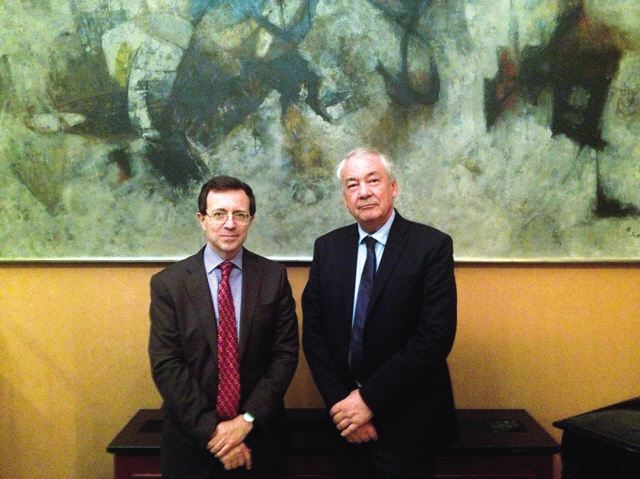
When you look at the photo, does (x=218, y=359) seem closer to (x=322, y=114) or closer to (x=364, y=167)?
(x=364, y=167)

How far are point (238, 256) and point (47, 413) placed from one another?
155cm

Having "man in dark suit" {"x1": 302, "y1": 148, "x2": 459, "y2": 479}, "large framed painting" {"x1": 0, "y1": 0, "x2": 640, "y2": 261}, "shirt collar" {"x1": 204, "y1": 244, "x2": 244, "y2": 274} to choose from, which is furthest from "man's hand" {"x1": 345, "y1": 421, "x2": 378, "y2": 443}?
"large framed painting" {"x1": 0, "y1": 0, "x2": 640, "y2": 261}

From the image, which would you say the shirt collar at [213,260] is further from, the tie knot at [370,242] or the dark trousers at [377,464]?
the dark trousers at [377,464]

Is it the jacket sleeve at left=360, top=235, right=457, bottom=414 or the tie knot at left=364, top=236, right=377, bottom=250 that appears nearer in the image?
the jacket sleeve at left=360, top=235, right=457, bottom=414

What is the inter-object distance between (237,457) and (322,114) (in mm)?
1546

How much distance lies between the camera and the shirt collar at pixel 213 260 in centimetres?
166

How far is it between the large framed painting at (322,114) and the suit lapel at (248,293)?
1.92ft

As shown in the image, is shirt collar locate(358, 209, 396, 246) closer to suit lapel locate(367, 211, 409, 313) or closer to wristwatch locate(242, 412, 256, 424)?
suit lapel locate(367, 211, 409, 313)

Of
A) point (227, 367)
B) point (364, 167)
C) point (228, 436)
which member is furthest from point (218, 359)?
point (364, 167)

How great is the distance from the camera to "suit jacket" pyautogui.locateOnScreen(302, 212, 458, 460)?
1.56m

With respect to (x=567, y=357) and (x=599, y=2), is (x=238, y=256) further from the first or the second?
(x=599, y=2)

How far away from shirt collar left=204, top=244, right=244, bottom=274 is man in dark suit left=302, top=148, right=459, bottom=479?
34 centimetres

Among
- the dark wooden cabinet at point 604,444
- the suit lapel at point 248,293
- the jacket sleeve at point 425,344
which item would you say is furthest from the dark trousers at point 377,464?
the suit lapel at point 248,293

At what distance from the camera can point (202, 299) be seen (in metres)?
1.61
